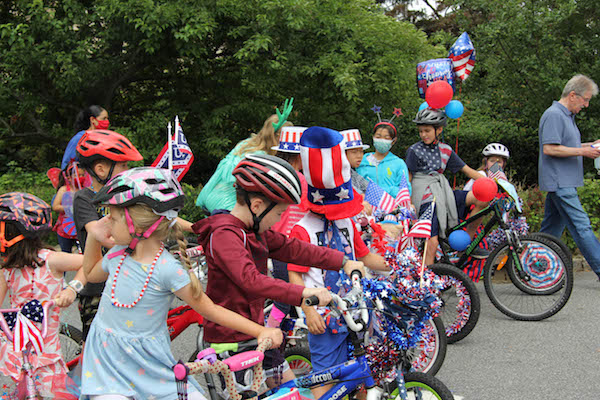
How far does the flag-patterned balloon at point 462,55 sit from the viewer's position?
7.00 metres

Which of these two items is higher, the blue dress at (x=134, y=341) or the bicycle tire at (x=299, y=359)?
the blue dress at (x=134, y=341)

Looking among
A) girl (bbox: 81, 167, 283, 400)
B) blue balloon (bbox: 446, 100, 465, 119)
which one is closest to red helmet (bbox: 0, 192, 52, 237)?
girl (bbox: 81, 167, 283, 400)

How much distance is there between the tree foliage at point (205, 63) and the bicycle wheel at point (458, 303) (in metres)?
4.06

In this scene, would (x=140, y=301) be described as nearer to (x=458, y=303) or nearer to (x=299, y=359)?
(x=299, y=359)

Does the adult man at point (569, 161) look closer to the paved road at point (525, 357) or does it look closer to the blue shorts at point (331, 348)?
the paved road at point (525, 357)

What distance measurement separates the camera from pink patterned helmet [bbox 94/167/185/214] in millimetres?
2615

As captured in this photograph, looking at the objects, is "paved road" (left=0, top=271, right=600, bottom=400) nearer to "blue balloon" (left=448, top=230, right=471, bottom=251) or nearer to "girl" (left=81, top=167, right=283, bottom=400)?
"blue balloon" (left=448, top=230, right=471, bottom=251)

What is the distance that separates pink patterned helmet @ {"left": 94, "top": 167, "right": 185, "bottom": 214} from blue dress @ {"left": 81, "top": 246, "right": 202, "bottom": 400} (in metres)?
0.25

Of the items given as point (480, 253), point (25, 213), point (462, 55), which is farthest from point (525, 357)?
point (25, 213)

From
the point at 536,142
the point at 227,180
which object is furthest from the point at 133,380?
the point at 536,142

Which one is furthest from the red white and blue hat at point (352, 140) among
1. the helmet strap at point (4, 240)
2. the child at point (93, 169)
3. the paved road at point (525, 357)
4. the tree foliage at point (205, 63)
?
the tree foliage at point (205, 63)

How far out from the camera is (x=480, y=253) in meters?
6.17

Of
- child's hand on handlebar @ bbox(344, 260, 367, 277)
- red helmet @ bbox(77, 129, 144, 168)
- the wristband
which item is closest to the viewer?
child's hand on handlebar @ bbox(344, 260, 367, 277)

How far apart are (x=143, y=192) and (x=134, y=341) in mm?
630
